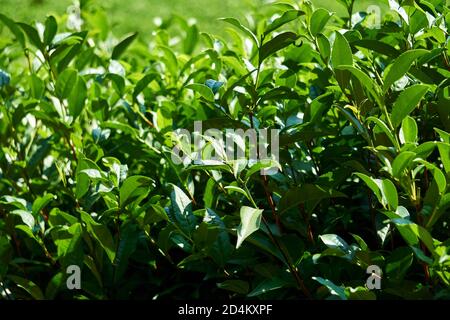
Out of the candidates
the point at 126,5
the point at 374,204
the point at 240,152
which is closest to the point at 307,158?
the point at 374,204

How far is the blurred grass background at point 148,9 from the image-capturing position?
7.43 m

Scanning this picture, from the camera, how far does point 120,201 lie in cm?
198

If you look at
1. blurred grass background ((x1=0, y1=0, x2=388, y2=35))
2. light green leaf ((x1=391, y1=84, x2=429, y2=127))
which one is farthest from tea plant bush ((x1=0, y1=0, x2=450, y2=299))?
blurred grass background ((x1=0, y1=0, x2=388, y2=35))

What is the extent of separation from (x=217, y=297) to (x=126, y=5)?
20.3 feet

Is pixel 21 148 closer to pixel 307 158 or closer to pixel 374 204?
pixel 307 158

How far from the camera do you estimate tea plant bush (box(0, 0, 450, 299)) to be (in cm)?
174

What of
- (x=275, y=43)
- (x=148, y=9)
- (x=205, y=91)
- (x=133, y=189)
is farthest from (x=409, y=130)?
(x=148, y=9)

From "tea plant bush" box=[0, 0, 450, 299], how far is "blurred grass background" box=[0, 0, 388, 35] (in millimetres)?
4891

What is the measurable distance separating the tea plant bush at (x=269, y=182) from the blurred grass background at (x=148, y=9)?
4891 mm

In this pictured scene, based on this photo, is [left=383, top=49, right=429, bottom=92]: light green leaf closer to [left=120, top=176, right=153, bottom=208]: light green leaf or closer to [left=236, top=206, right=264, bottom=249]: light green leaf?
[left=236, top=206, right=264, bottom=249]: light green leaf

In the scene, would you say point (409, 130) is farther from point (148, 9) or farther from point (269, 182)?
point (148, 9)

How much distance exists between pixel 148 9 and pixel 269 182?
6165 millimetres

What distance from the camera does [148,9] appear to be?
7.90 meters
